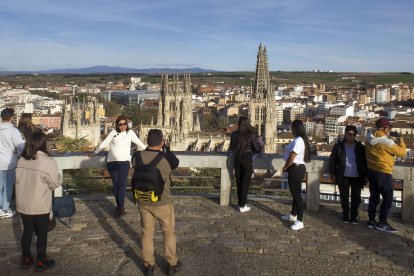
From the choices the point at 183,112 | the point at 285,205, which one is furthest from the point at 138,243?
the point at 183,112

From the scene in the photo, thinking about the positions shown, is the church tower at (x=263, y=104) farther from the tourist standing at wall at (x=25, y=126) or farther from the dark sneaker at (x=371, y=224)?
the tourist standing at wall at (x=25, y=126)

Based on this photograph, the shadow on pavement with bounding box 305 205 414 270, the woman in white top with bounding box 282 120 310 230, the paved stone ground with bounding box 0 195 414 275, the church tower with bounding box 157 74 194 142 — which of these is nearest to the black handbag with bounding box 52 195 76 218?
the paved stone ground with bounding box 0 195 414 275

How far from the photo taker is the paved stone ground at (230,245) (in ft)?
16.1

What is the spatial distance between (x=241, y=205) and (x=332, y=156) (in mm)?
1467

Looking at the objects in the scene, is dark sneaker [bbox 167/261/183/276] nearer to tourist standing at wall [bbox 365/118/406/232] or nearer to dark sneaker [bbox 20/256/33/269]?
dark sneaker [bbox 20/256/33/269]

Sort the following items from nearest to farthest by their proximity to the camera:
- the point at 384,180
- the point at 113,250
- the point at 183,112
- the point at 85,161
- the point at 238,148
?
the point at 113,250, the point at 384,180, the point at 238,148, the point at 85,161, the point at 183,112

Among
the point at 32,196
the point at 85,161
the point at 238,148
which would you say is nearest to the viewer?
the point at 32,196

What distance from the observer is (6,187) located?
6.41 meters

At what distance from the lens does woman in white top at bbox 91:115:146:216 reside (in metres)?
6.37

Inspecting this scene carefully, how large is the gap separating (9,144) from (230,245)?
124 inches

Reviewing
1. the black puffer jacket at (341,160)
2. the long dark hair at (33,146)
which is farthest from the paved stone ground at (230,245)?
the long dark hair at (33,146)

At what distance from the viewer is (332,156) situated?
6336 mm

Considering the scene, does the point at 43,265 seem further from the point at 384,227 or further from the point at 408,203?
the point at 408,203

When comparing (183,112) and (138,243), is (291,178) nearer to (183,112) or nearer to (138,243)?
(138,243)
